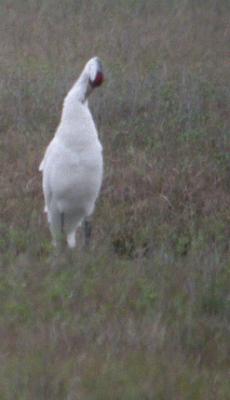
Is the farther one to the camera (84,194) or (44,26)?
(44,26)

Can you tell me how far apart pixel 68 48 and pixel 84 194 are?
26.9ft

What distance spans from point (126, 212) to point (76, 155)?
93.7 inches

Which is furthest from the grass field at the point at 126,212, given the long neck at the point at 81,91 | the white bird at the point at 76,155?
the long neck at the point at 81,91

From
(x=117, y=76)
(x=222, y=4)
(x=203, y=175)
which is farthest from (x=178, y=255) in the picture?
(x=222, y=4)

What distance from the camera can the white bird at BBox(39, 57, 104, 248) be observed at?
10.4 m

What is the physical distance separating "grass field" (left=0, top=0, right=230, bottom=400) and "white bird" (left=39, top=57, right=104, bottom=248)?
0.44 metres

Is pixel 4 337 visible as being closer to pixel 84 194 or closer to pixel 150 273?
pixel 150 273

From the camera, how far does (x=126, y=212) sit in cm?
1274

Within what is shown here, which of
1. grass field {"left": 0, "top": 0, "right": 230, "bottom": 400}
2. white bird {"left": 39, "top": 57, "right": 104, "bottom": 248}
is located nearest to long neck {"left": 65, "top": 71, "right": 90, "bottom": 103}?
white bird {"left": 39, "top": 57, "right": 104, "bottom": 248}

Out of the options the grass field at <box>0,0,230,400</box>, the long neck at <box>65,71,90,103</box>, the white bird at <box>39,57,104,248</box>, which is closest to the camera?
the grass field at <box>0,0,230,400</box>

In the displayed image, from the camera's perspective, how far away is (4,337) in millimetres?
7250

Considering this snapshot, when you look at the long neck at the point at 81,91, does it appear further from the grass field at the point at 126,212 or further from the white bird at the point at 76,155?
the grass field at the point at 126,212

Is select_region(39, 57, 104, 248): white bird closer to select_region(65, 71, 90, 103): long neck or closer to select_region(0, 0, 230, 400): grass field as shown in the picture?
select_region(65, 71, 90, 103): long neck

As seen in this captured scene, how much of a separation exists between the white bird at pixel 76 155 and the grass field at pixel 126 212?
44cm
